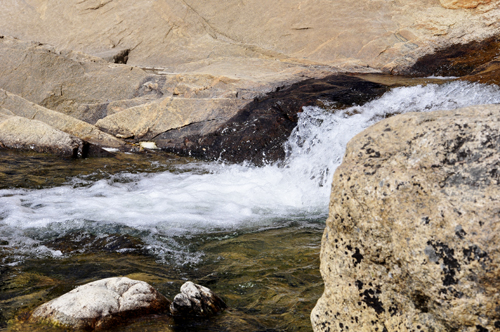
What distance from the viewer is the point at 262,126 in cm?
732

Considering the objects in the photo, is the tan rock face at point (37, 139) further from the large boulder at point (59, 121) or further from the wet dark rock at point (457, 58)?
the wet dark rock at point (457, 58)

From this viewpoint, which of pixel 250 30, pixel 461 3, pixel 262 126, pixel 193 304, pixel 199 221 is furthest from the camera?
pixel 250 30

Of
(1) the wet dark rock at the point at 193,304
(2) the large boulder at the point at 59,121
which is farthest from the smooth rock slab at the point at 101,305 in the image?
(2) the large boulder at the point at 59,121

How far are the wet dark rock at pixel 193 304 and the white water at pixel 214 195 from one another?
92cm

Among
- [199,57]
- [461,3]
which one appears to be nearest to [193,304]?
[199,57]

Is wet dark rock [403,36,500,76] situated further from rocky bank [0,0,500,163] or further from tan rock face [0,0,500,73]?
tan rock face [0,0,500,73]

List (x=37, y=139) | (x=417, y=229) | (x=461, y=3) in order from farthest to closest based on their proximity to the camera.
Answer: (x=461, y=3) → (x=37, y=139) → (x=417, y=229)

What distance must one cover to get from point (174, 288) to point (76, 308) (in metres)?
0.73

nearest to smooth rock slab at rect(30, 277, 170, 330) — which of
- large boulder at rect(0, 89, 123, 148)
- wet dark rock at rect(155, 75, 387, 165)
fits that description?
wet dark rock at rect(155, 75, 387, 165)

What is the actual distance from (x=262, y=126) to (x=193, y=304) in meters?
5.04

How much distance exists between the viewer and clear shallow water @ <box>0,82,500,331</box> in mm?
2977

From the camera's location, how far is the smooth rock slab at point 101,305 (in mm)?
2389

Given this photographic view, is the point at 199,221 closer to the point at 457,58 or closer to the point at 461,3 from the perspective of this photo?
the point at 457,58

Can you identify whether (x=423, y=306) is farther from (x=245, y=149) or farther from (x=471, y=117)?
(x=245, y=149)
